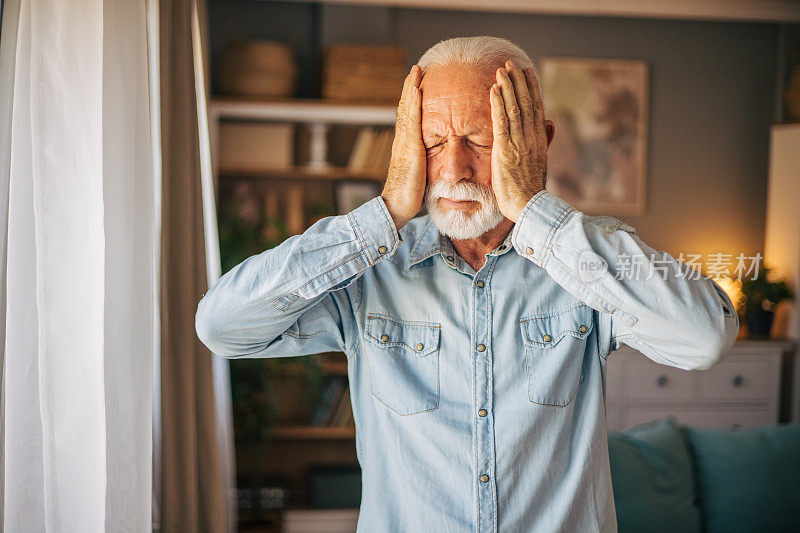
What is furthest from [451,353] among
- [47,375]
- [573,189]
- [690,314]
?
[573,189]

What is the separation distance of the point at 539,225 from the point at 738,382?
3239 mm

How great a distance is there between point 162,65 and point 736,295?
11.1 ft

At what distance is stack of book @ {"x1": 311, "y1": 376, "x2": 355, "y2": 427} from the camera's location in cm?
365

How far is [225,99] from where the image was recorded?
3.54 metres

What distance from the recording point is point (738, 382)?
3.84 meters

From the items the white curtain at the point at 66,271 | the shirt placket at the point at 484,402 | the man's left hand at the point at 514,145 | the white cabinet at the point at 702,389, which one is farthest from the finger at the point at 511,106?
the white cabinet at the point at 702,389

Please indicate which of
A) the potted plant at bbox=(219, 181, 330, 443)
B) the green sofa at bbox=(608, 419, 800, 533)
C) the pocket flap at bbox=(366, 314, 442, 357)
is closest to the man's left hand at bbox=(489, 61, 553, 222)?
the pocket flap at bbox=(366, 314, 442, 357)

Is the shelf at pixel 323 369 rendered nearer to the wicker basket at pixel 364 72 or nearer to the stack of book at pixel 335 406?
the stack of book at pixel 335 406

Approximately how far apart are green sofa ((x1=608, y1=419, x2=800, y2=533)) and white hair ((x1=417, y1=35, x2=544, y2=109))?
1388 mm

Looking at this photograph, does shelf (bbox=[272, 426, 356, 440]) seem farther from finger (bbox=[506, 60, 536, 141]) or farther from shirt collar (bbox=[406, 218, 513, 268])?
finger (bbox=[506, 60, 536, 141])

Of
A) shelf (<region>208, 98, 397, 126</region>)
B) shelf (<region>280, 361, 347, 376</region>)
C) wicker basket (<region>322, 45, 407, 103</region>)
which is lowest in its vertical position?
shelf (<region>280, 361, 347, 376</region>)

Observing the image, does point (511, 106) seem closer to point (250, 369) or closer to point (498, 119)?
point (498, 119)

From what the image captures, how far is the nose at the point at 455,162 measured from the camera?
1.21 meters

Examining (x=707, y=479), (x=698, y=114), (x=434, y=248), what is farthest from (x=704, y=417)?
(x=434, y=248)
